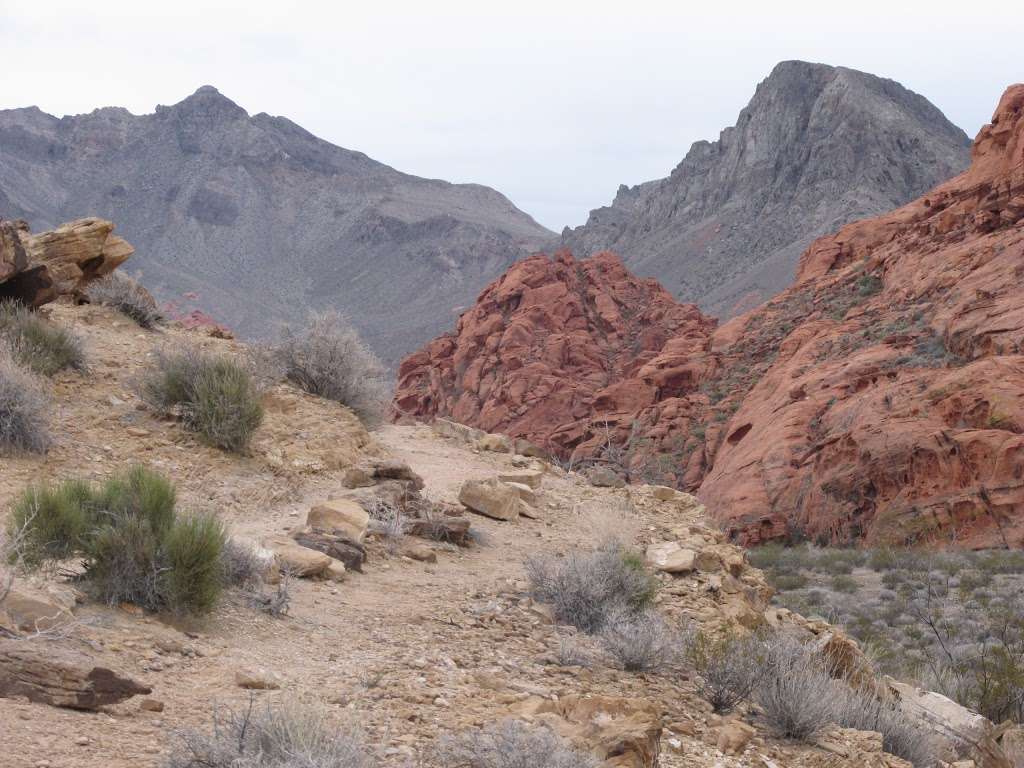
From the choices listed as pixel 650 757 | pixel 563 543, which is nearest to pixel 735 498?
pixel 563 543

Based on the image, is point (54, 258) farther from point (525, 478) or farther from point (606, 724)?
point (606, 724)

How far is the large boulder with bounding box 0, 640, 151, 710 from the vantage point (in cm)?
414

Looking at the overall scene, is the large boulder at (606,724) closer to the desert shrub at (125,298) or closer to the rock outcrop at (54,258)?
the rock outcrop at (54,258)

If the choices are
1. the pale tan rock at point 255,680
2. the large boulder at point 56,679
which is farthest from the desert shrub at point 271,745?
the pale tan rock at point 255,680

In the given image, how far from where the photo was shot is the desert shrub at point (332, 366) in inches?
532

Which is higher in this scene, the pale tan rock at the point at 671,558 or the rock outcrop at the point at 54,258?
the rock outcrop at the point at 54,258

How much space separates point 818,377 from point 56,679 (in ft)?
98.7

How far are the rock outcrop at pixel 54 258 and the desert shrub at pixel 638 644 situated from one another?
892 cm

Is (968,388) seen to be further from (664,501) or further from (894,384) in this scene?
(664,501)

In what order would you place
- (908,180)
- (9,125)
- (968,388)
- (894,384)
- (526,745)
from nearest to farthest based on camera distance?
1. (526,745)
2. (968,388)
3. (894,384)
4. (908,180)
5. (9,125)

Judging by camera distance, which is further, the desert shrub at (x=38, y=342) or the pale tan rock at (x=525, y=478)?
the pale tan rock at (x=525, y=478)

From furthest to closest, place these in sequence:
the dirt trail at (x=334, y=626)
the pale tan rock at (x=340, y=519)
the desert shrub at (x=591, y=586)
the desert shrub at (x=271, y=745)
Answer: the pale tan rock at (x=340, y=519) < the desert shrub at (x=591, y=586) < the dirt trail at (x=334, y=626) < the desert shrub at (x=271, y=745)

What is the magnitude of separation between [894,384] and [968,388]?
256 centimetres

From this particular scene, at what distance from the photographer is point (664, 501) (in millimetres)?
12922
